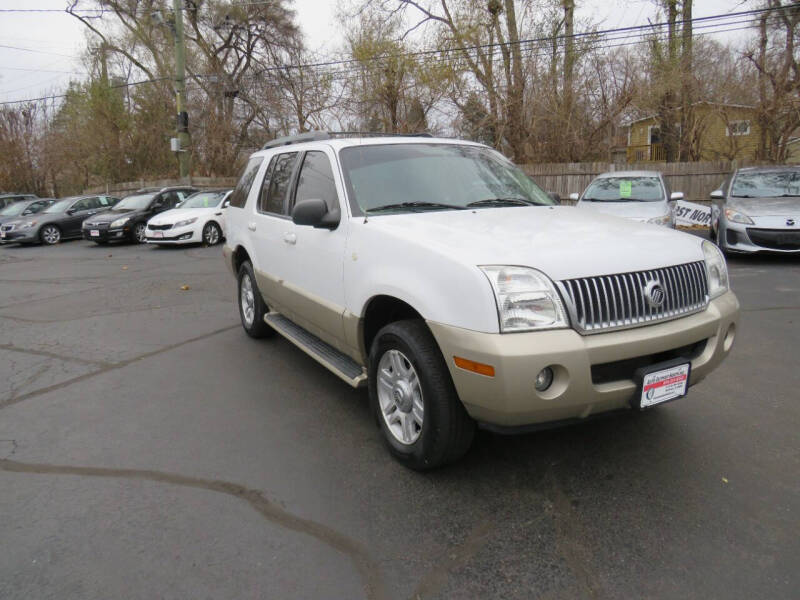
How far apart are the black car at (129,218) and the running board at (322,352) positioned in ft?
39.6

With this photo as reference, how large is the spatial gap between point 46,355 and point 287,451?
11.6 ft

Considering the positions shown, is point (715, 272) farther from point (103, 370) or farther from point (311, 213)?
point (103, 370)

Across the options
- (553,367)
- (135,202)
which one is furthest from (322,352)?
(135,202)

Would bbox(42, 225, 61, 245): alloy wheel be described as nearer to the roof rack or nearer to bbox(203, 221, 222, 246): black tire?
bbox(203, 221, 222, 246): black tire

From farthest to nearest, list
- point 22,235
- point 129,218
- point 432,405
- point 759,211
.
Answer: point 22,235, point 129,218, point 759,211, point 432,405

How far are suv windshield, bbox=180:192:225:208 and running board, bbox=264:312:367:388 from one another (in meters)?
11.5

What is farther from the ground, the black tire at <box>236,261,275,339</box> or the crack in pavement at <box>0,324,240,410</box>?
the black tire at <box>236,261,275,339</box>

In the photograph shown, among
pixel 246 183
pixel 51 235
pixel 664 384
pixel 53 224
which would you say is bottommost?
pixel 664 384

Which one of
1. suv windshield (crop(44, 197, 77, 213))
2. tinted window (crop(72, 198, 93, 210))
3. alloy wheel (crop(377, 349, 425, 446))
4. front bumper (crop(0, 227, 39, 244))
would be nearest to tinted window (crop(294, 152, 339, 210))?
alloy wheel (crop(377, 349, 425, 446))

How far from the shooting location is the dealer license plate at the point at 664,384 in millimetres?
2719

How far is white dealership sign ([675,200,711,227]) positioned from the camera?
1502 centimetres

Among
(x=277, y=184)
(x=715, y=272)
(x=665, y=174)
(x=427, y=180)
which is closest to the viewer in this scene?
(x=715, y=272)

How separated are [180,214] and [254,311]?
10.3 meters

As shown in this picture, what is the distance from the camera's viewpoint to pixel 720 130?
18953 mm
